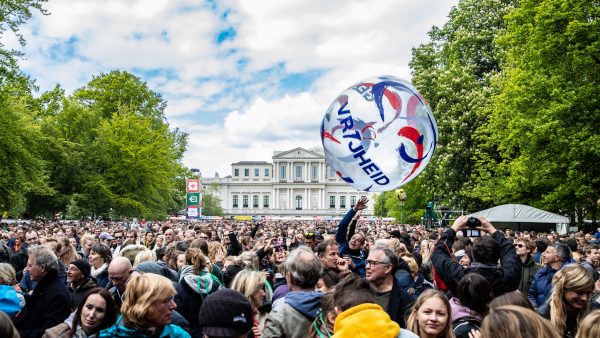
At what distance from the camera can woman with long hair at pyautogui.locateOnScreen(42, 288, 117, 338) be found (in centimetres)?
409

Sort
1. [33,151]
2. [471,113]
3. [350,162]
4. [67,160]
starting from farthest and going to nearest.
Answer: [67,160] < [33,151] < [471,113] < [350,162]

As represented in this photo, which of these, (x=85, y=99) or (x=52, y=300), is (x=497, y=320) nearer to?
(x=52, y=300)

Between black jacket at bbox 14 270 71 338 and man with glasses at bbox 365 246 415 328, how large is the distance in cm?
270

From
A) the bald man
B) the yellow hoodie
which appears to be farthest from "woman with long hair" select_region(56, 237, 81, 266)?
the yellow hoodie

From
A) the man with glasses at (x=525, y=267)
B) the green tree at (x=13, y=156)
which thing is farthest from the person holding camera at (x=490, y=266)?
the green tree at (x=13, y=156)

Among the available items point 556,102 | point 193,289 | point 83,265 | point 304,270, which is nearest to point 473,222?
point 304,270

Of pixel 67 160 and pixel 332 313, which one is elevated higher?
pixel 67 160

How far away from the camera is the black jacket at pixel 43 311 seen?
4.93m

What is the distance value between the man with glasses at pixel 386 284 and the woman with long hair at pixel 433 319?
998 millimetres

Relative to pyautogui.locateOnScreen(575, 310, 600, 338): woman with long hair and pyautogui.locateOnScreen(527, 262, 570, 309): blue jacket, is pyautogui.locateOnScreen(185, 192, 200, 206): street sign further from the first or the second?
pyautogui.locateOnScreen(575, 310, 600, 338): woman with long hair

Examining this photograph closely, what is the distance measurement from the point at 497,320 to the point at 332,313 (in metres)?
1.08

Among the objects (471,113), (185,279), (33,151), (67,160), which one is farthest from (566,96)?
(67,160)

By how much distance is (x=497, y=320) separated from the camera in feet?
8.60

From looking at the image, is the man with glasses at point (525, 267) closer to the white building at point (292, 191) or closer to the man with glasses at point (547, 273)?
the man with glasses at point (547, 273)
